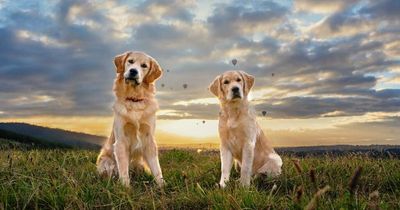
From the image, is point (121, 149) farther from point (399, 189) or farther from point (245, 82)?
point (399, 189)

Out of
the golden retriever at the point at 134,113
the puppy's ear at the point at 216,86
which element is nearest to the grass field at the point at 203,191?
the golden retriever at the point at 134,113

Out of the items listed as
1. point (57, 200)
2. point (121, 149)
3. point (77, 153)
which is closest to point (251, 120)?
point (121, 149)

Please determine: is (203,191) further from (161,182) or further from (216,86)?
(216,86)

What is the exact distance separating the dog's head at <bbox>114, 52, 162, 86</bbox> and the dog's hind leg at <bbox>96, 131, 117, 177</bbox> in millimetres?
1122

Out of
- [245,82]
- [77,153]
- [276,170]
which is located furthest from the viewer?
[77,153]

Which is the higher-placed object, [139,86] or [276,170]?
[139,86]

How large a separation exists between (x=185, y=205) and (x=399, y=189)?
11.7 feet

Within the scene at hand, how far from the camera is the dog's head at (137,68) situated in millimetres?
8094

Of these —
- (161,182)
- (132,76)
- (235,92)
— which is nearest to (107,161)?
(161,182)

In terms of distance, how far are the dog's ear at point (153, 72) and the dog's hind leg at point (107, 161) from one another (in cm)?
115

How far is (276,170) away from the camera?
798 centimetres

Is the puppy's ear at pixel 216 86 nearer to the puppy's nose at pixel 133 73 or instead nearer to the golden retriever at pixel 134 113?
the golden retriever at pixel 134 113

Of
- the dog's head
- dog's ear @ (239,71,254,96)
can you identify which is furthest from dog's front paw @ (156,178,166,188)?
dog's ear @ (239,71,254,96)

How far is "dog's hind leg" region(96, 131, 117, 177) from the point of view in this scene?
27.5ft
